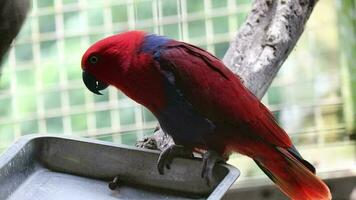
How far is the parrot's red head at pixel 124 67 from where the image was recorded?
3.45 ft

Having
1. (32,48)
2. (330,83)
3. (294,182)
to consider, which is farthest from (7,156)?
(330,83)

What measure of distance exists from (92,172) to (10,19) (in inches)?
14.8

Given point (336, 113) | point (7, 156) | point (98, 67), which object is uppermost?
point (98, 67)

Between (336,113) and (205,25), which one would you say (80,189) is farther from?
(336,113)

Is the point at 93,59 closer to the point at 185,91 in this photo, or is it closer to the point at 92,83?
the point at 92,83

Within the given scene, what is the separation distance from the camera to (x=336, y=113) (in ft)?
6.44

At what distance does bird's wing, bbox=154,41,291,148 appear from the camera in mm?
1052

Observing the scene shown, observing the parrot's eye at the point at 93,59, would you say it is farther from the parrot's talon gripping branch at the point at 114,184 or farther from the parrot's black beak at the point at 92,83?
the parrot's talon gripping branch at the point at 114,184

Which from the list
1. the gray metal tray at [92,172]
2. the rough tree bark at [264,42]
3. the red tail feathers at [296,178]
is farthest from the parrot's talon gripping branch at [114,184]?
the red tail feathers at [296,178]

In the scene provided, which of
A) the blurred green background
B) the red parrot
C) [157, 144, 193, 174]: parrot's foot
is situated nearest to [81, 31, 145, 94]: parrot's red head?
the red parrot

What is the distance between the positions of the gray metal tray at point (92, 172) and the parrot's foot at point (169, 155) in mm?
10

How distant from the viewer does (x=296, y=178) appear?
1.15 metres

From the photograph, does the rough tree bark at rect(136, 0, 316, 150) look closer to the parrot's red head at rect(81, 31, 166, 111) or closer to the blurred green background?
the parrot's red head at rect(81, 31, 166, 111)

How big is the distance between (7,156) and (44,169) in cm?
9
